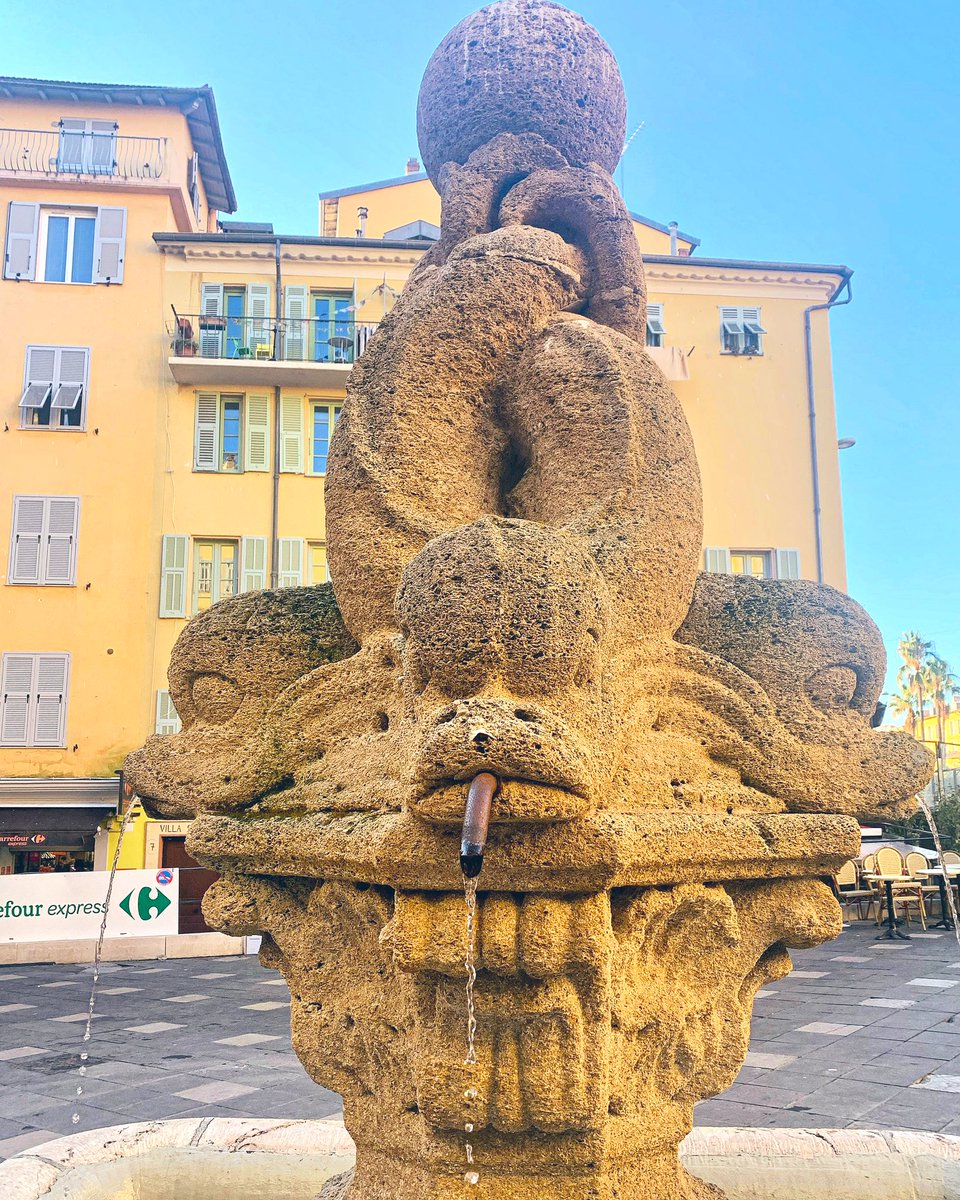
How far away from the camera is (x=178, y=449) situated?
18.6 metres

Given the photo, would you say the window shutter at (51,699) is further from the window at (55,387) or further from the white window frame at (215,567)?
the window at (55,387)

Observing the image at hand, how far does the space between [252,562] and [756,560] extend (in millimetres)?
8588

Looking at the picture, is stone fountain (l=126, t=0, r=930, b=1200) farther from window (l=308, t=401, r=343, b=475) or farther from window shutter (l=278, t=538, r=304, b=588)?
window (l=308, t=401, r=343, b=475)

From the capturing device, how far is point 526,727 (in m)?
2.27

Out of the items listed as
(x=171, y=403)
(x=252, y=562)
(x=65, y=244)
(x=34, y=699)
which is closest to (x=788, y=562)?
(x=252, y=562)

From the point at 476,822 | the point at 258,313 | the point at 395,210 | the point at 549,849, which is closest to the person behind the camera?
the point at 476,822

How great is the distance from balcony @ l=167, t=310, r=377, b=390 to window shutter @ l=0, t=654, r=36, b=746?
5443 millimetres

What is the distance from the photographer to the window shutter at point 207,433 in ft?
61.2

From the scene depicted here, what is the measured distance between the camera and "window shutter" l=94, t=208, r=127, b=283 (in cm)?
1889

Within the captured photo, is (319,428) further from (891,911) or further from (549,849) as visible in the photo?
(549,849)

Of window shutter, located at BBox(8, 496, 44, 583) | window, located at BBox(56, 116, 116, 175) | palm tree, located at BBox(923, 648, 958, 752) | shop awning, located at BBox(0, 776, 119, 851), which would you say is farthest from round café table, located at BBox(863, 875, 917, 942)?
palm tree, located at BBox(923, 648, 958, 752)

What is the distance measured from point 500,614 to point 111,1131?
290cm

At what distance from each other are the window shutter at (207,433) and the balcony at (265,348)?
0.88 ft

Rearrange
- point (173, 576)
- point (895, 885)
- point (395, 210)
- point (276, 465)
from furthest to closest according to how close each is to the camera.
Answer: point (395, 210)
point (276, 465)
point (173, 576)
point (895, 885)
